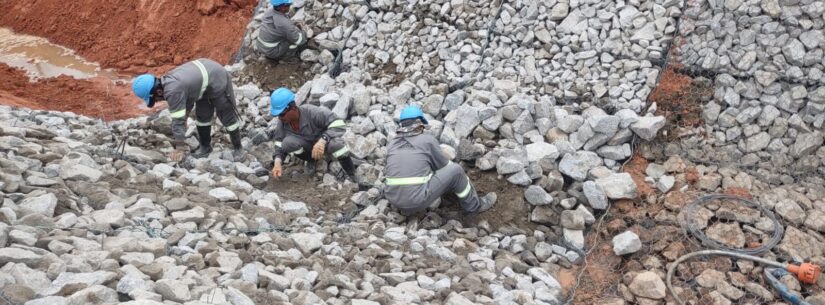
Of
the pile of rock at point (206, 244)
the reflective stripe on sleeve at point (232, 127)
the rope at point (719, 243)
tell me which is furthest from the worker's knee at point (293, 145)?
the rope at point (719, 243)

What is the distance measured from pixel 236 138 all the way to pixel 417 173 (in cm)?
241

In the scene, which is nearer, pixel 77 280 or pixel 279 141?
pixel 77 280

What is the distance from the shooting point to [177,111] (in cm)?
600

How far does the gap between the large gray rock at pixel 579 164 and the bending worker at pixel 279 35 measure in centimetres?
409

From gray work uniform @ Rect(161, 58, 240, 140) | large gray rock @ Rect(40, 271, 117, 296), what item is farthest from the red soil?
large gray rock @ Rect(40, 271, 117, 296)

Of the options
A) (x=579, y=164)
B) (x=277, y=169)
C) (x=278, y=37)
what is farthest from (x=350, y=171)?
(x=278, y=37)

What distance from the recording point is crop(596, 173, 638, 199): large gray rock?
5648 mm

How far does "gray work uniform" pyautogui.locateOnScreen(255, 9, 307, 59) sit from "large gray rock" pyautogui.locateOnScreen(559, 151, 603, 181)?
408 centimetres

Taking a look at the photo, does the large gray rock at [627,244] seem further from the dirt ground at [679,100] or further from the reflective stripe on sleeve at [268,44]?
the reflective stripe on sleeve at [268,44]

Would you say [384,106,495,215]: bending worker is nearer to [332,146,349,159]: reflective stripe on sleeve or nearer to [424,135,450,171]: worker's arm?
[424,135,450,171]: worker's arm

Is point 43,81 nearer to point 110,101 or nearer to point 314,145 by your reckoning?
point 110,101

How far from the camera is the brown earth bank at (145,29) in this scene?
10.1 metres

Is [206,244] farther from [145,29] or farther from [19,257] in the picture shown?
[145,29]

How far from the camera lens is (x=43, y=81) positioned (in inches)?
376
